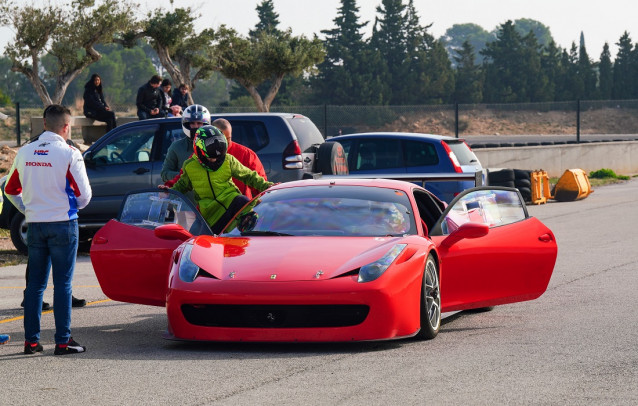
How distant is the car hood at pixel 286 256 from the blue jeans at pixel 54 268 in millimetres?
879

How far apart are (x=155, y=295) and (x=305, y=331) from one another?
174 cm

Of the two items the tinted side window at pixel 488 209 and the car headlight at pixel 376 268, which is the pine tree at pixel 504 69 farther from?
the car headlight at pixel 376 268

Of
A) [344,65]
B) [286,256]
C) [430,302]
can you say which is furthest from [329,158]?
[344,65]

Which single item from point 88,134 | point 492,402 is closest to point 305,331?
point 492,402

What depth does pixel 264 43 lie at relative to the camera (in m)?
44.9

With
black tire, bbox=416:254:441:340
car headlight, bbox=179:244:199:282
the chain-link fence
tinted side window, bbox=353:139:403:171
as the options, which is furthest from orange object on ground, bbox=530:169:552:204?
car headlight, bbox=179:244:199:282

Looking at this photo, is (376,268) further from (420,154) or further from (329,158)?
(420,154)

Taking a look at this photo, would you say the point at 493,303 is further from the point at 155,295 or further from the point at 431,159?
the point at 431,159

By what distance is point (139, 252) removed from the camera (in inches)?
356

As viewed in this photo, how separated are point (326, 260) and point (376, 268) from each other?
362mm

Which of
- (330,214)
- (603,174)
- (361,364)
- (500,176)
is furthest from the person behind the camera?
(603,174)

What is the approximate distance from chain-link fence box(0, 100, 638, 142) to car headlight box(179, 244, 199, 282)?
23007mm

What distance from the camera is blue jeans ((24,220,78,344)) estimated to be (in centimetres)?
792

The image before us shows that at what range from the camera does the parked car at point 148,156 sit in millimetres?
16344
